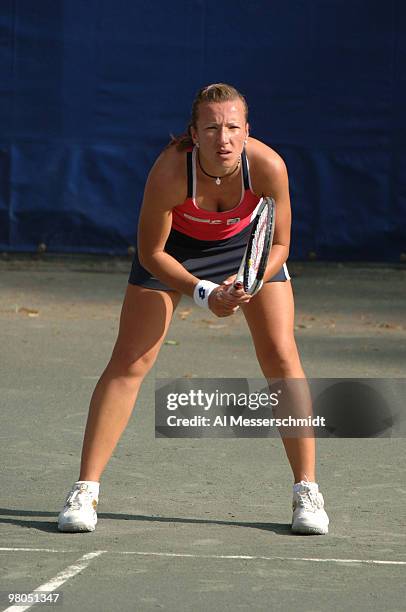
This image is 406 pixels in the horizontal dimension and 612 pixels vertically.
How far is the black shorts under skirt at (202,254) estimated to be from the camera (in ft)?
16.8

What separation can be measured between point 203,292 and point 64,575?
→ 3.60 ft

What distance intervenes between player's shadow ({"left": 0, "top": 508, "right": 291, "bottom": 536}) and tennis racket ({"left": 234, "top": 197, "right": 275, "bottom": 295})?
88 cm

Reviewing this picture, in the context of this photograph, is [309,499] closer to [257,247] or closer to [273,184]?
[257,247]

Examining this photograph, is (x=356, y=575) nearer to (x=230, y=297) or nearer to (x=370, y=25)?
(x=230, y=297)

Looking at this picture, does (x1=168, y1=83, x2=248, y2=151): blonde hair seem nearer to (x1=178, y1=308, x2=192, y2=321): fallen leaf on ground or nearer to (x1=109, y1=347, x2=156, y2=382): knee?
(x1=109, y1=347, x2=156, y2=382): knee

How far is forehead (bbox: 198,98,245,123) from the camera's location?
16.1 feet

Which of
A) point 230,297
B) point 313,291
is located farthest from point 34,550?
point 313,291

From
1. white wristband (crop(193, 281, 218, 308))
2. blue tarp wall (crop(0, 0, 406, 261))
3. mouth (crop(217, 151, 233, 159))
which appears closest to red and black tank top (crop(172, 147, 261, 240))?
mouth (crop(217, 151, 233, 159))

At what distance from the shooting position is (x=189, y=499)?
18.2ft

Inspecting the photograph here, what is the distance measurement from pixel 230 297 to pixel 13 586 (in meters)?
1.23

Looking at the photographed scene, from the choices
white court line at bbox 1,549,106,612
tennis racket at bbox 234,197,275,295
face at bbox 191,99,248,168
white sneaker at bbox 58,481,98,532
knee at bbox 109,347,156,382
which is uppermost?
face at bbox 191,99,248,168

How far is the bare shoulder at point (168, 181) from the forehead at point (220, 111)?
17 centimetres

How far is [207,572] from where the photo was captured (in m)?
4.51

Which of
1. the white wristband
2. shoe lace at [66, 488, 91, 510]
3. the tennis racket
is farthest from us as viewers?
shoe lace at [66, 488, 91, 510]
